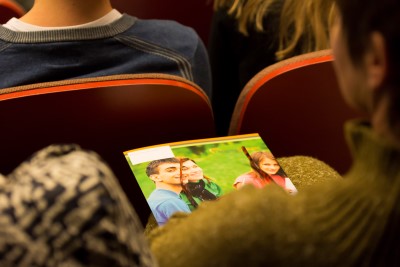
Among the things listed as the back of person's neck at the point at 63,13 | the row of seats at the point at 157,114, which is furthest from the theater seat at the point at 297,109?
the back of person's neck at the point at 63,13

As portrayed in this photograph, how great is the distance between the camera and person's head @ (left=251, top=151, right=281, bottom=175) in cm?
87

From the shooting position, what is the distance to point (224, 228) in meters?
0.44

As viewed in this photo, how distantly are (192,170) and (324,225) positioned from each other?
41 centimetres

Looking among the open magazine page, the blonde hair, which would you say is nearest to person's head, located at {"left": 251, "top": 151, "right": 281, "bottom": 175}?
the open magazine page

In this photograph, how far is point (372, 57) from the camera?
404mm

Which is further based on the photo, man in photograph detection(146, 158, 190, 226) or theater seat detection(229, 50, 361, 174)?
theater seat detection(229, 50, 361, 174)

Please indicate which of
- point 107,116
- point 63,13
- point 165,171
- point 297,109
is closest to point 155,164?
point 165,171

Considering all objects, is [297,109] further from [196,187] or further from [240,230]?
[240,230]

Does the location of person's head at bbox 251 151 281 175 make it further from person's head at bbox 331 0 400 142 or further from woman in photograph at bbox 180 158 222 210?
person's head at bbox 331 0 400 142

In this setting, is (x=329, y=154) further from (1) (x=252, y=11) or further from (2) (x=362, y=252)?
(2) (x=362, y=252)

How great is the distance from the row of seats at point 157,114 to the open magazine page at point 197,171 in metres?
0.08

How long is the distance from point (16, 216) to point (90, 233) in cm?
5

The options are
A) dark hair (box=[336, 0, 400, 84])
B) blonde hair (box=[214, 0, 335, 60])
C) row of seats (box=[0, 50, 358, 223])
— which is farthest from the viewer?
blonde hair (box=[214, 0, 335, 60])

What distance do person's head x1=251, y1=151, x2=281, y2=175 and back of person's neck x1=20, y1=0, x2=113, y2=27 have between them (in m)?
0.44
